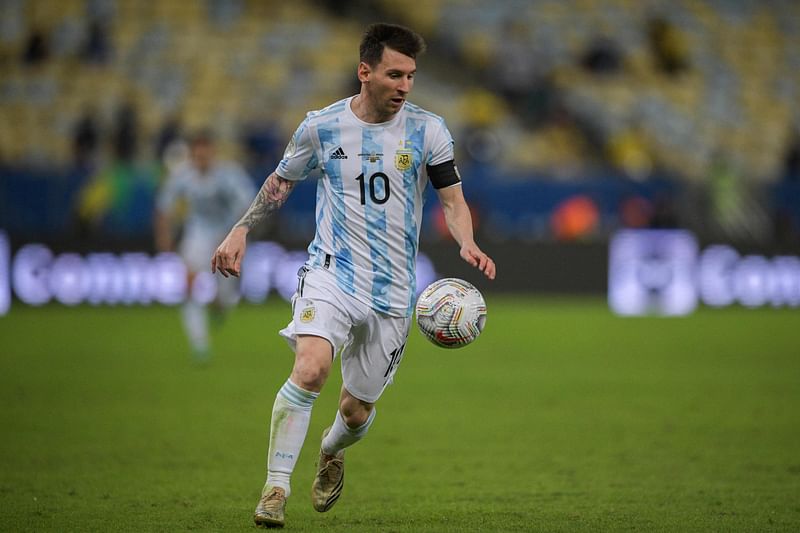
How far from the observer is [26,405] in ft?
36.0

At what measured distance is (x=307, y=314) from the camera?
6316 millimetres

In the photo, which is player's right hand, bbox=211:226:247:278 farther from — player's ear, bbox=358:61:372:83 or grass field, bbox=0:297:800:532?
grass field, bbox=0:297:800:532

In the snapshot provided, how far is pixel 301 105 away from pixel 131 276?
6.53 meters

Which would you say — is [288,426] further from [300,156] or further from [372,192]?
[300,156]

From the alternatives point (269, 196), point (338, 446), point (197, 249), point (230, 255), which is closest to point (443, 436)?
point (338, 446)

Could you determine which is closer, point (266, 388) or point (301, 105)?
point (266, 388)

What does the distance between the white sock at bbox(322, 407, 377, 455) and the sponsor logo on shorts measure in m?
0.66

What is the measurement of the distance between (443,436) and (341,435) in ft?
9.38

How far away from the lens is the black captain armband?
661 centimetres

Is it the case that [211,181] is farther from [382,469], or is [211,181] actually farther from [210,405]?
[382,469]

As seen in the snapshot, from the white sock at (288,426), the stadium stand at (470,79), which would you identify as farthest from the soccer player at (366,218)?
the stadium stand at (470,79)

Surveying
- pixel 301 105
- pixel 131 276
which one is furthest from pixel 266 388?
pixel 301 105

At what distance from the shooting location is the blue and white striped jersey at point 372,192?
6508 mm

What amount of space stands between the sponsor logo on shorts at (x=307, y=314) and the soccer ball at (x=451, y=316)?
544 mm
